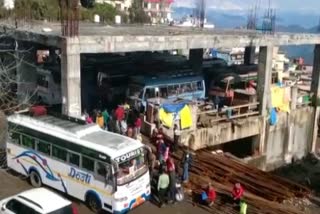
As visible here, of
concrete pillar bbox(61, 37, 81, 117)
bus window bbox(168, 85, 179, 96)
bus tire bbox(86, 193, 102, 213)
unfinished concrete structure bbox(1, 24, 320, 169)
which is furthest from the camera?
bus window bbox(168, 85, 179, 96)

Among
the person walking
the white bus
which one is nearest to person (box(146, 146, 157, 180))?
the person walking

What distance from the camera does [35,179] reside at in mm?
18688

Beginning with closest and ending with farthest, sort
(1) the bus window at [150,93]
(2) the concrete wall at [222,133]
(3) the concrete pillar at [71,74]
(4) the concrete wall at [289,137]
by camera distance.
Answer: (3) the concrete pillar at [71,74] < (2) the concrete wall at [222,133] < (1) the bus window at [150,93] < (4) the concrete wall at [289,137]

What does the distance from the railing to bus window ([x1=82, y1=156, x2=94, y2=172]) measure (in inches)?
513

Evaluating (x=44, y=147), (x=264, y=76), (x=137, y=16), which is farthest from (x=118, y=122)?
(x=137, y=16)

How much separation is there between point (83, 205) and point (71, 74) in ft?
20.3

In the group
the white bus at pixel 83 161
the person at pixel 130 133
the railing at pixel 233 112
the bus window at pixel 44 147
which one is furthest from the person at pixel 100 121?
the railing at pixel 233 112

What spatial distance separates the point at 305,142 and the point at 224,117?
36.2 ft

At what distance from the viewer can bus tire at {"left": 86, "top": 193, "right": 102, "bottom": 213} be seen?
1628 centimetres

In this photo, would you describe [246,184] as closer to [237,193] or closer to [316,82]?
[237,193]

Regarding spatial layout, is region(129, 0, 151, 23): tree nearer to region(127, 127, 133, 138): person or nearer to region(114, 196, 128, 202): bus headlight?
region(127, 127, 133, 138): person

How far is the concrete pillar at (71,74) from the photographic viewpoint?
20031 mm

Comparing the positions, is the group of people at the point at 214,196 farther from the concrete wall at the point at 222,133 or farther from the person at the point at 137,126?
the concrete wall at the point at 222,133

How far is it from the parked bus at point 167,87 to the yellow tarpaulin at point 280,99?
5.08m
